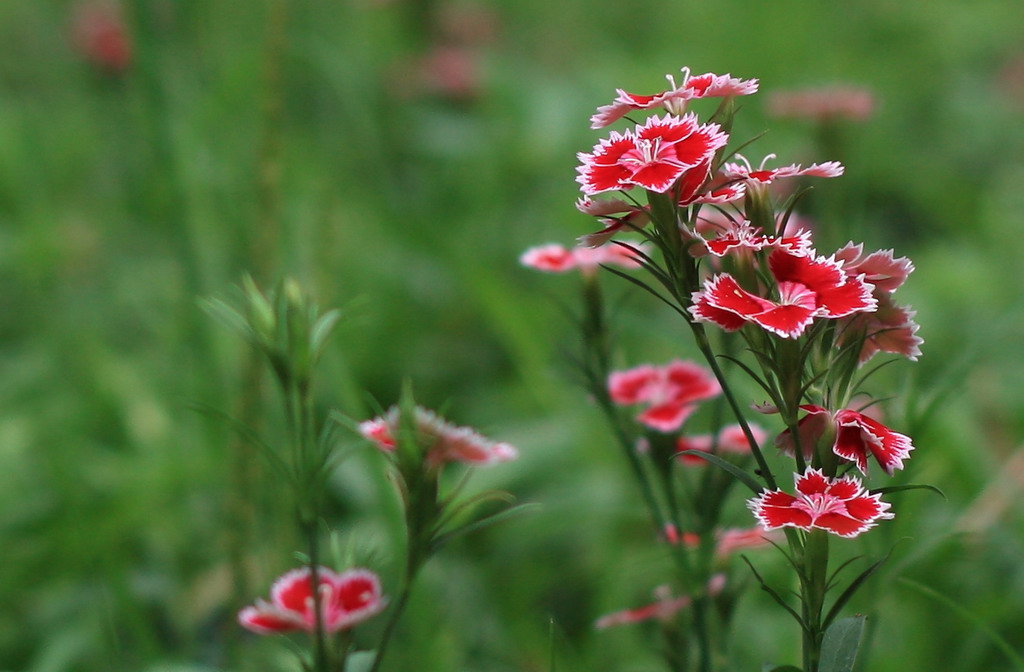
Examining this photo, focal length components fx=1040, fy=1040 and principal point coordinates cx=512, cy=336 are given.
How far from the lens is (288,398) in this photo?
2.49 ft

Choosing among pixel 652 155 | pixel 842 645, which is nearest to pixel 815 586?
pixel 842 645

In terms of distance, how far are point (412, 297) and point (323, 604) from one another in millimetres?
1642

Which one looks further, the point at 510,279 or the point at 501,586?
the point at 510,279

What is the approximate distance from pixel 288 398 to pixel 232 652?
60cm

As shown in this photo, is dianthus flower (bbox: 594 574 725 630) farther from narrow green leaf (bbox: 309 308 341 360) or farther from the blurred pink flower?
the blurred pink flower

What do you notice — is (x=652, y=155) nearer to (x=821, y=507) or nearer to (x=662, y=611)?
(x=821, y=507)

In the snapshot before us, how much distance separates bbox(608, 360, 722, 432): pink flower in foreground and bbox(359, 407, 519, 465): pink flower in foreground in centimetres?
15

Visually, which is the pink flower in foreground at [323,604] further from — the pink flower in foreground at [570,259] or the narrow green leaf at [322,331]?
the pink flower in foreground at [570,259]

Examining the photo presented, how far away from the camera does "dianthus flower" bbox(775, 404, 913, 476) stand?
1.98ft

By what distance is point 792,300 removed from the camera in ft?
1.96

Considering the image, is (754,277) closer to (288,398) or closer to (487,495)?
(487,495)

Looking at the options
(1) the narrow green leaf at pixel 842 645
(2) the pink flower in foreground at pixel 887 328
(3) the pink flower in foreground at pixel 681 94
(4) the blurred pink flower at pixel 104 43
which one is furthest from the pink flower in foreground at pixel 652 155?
(4) the blurred pink flower at pixel 104 43

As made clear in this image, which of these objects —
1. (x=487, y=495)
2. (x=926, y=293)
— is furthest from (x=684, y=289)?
(x=926, y=293)

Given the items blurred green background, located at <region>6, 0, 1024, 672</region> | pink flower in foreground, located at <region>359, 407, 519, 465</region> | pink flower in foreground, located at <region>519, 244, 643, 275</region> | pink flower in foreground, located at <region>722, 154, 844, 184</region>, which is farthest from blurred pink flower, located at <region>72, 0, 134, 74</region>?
pink flower in foreground, located at <region>722, 154, 844, 184</region>
